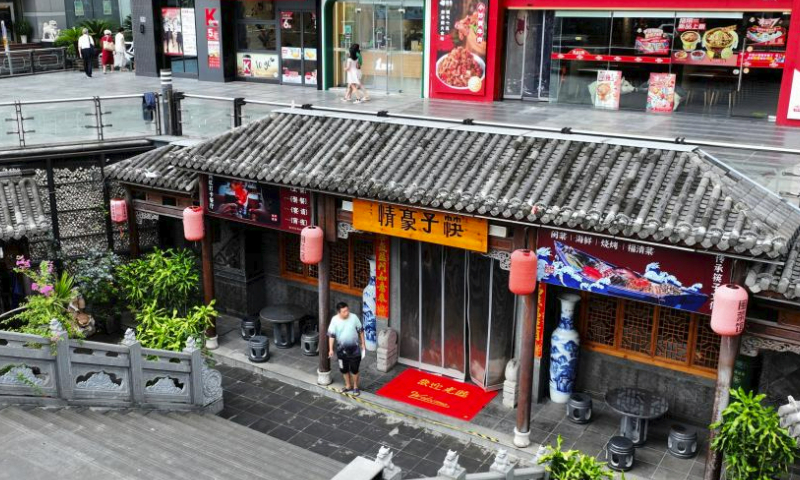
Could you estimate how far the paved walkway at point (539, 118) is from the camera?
11720 mm

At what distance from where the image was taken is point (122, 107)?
16484 millimetres

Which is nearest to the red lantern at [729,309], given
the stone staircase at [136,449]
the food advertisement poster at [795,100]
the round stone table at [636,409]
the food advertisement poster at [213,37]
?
the round stone table at [636,409]

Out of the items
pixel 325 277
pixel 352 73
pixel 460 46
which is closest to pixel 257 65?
pixel 352 73

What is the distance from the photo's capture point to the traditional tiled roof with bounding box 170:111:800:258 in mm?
9234

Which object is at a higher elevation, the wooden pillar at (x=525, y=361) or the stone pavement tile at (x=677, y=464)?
the wooden pillar at (x=525, y=361)

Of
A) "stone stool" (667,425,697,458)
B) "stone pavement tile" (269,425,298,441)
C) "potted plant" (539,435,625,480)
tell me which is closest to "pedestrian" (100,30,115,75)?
"stone pavement tile" (269,425,298,441)

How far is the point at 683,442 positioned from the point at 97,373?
8.12 m

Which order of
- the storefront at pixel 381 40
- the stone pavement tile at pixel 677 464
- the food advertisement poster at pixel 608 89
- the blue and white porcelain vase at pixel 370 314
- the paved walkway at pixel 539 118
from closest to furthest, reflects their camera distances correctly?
the stone pavement tile at pixel 677 464
the paved walkway at pixel 539 118
the blue and white porcelain vase at pixel 370 314
the food advertisement poster at pixel 608 89
the storefront at pixel 381 40

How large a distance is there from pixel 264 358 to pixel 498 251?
17.5 feet

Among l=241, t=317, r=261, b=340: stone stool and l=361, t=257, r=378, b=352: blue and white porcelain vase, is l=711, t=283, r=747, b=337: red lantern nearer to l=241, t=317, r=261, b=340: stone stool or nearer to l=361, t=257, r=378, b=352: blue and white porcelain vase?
l=361, t=257, r=378, b=352: blue and white porcelain vase

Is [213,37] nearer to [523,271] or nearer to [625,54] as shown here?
[625,54]

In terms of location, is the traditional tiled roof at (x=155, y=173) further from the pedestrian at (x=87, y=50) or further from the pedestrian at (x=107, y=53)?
the pedestrian at (x=107, y=53)

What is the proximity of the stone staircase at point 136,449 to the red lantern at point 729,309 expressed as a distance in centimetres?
501

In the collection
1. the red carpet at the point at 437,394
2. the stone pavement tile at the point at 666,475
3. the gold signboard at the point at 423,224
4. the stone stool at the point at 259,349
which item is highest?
the gold signboard at the point at 423,224
